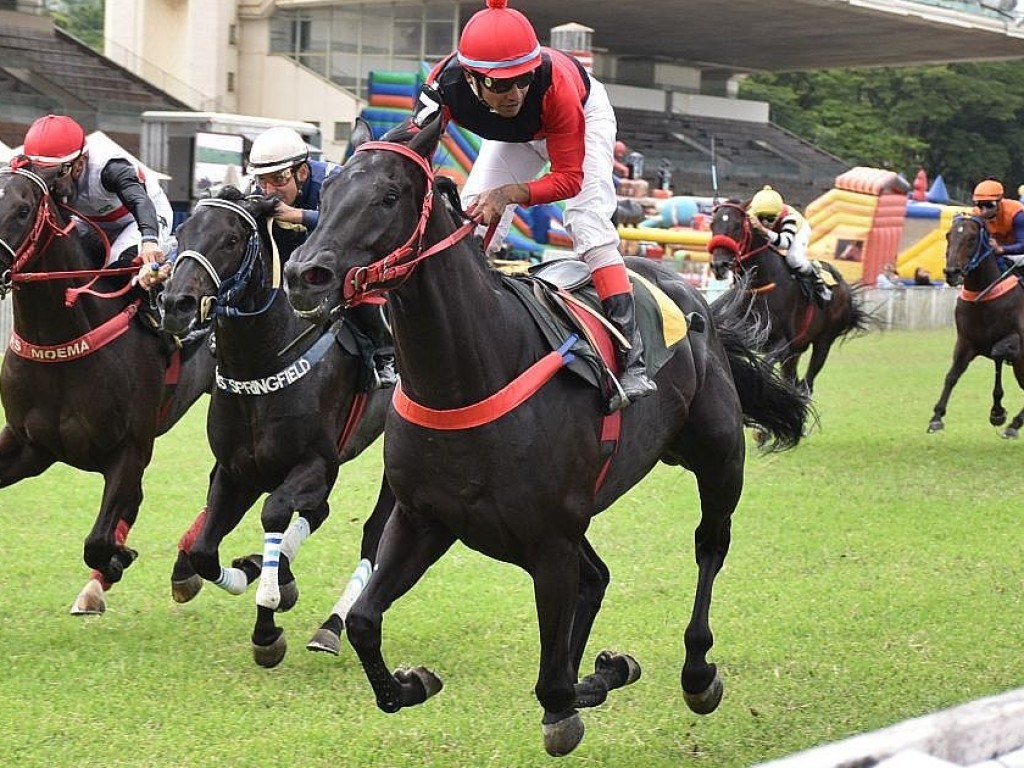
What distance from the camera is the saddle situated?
203 inches

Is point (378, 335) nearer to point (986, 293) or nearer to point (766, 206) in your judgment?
point (766, 206)

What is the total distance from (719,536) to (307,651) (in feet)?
6.31

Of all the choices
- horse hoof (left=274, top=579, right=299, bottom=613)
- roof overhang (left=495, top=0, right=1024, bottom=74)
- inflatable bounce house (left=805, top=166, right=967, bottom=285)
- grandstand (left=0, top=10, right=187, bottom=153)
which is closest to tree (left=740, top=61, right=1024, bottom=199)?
roof overhang (left=495, top=0, right=1024, bottom=74)

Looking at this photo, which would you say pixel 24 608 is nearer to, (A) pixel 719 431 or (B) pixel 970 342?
(A) pixel 719 431

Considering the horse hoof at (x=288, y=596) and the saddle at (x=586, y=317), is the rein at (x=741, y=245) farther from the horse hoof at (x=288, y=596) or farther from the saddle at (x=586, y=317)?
the saddle at (x=586, y=317)

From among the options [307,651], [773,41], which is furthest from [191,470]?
[773,41]

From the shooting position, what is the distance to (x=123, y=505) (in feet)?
23.0

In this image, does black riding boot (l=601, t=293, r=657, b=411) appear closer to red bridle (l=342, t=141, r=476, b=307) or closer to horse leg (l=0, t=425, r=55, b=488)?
red bridle (l=342, t=141, r=476, b=307)

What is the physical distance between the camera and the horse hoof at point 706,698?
6.01 m

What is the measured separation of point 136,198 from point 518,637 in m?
2.70

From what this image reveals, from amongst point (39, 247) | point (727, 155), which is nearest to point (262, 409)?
point (39, 247)

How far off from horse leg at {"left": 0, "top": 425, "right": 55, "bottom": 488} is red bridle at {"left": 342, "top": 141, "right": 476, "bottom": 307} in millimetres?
3174

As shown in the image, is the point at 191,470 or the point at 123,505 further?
the point at 191,470

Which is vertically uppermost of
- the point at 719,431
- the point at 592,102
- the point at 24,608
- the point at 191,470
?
the point at 592,102
